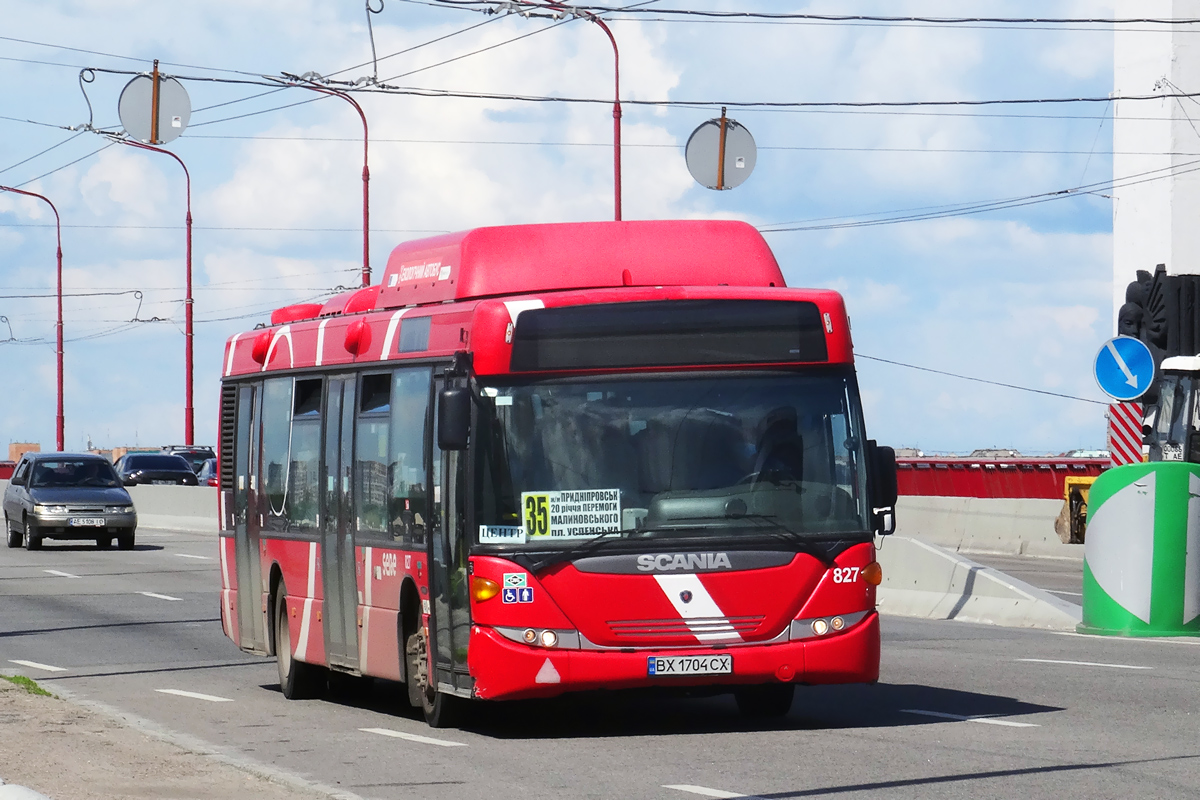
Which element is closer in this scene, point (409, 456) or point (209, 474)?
point (409, 456)

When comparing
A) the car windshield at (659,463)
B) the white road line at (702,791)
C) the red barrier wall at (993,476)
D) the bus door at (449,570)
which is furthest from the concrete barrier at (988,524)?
the white road line at (702,791)

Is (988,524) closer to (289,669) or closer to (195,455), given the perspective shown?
(289,669)

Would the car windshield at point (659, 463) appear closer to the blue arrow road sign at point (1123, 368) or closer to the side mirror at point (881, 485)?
the side mirror at point (881, 485)

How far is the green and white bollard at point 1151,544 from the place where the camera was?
17.9 m

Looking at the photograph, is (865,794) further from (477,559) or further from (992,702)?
(992,702)

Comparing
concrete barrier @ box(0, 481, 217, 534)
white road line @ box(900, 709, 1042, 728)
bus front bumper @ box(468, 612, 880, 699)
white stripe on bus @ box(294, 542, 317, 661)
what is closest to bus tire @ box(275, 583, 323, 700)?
white stripe on bus @ box(294, 542, 317, 661)

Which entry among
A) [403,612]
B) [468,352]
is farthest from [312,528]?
[468,352]

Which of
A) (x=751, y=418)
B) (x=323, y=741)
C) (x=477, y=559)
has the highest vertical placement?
(x=751, y=418)

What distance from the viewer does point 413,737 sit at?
11672 mm

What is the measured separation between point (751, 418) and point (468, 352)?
63.9 inches

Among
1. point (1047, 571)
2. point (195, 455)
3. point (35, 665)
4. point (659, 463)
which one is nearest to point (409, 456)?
point (659, 463)

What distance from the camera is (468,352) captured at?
37.2 feet

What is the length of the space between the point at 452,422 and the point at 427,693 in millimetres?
2030

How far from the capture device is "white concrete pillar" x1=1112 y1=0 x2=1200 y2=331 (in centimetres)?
6962
